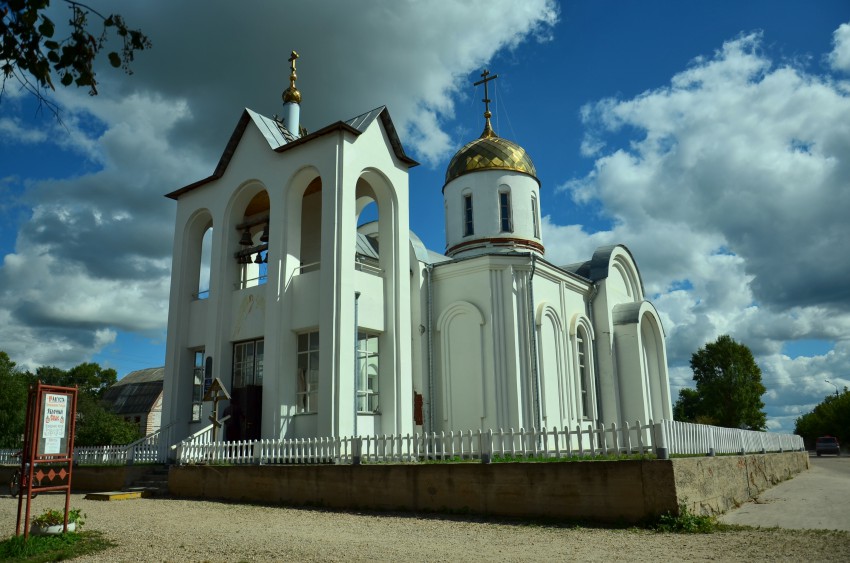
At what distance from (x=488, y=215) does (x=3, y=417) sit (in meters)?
23.9

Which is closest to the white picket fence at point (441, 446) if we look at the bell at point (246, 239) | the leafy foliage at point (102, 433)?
the bell at point (246, 239)

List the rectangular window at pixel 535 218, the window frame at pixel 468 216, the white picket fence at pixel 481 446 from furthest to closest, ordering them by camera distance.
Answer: the rectangular window at pixel 535 218, the window frame at pixel 468 216, the white picket fence at pixel 481 446

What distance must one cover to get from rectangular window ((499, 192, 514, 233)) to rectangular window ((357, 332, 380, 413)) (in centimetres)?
915

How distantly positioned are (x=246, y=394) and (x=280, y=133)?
24.6 feet

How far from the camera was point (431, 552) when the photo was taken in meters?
7.16

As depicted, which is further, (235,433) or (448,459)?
(235,433)

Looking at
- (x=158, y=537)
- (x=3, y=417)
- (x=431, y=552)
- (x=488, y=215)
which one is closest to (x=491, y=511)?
(x=431, y=552)

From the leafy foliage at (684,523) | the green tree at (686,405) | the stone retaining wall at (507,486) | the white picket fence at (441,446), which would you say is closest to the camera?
the leafy foliage at (684,523)

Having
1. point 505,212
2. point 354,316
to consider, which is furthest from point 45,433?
point 505,212

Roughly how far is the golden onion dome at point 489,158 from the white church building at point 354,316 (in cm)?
467

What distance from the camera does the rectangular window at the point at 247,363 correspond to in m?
16.4

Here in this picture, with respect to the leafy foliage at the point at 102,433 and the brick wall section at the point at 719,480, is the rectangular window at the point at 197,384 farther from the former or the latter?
the brick wall section at the point at 719,480

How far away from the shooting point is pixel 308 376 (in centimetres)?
1562

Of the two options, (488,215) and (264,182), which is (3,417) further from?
(488,215)
